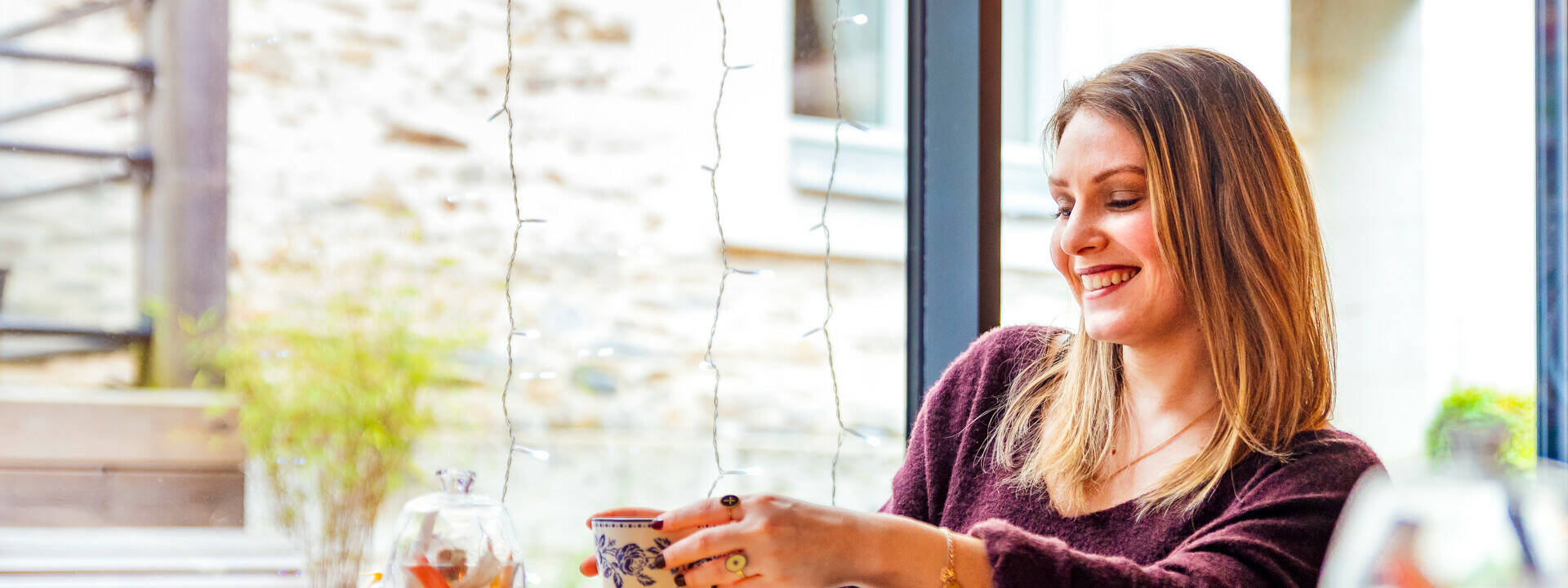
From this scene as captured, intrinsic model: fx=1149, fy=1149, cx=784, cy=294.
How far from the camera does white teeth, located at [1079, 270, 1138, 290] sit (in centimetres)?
105

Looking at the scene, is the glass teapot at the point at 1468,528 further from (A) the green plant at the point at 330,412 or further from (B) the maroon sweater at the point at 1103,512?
(A) the green plant at the point at 330,412

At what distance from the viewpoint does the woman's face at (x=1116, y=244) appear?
1.03 meters

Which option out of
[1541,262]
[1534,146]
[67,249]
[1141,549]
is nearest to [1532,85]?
[1534,146]

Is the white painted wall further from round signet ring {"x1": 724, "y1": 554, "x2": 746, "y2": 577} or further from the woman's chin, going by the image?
round signet ring {"x1": 724, "y1": 554, "x2": 746, "y2": 577}

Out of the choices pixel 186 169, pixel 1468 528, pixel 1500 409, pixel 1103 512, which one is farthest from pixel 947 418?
pixel 1500 409

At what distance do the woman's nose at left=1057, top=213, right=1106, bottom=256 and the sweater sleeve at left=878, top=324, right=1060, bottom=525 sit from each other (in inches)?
8.9

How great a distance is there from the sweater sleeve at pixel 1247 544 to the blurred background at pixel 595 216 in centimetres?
78

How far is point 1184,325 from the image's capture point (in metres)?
1.08

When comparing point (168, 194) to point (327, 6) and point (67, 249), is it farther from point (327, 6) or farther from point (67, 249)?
point (327, 6)

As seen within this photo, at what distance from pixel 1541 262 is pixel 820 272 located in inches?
51.9

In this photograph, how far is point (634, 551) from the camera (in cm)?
71

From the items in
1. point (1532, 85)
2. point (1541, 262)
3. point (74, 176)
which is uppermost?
point (1532, 85)

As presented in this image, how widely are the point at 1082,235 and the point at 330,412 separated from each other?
4.09 feet

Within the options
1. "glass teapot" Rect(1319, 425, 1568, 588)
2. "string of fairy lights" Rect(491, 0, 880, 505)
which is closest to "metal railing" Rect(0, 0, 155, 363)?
"string of fairy lights" Rect(491, 0, 880, 505)
